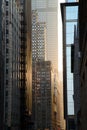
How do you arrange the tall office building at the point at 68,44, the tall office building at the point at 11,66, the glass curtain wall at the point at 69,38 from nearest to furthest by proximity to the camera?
the tall office building at the point at 11,66 < the tall office building at the point at 68,44 < the glass curtain wall at the point at 69,38

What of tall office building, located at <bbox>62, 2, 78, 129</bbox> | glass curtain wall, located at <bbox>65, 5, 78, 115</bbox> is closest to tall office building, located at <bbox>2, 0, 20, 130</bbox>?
tall office building, located at <bbox>62, 2, 78, 129</bbox>

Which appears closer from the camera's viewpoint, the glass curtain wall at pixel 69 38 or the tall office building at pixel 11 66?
→ the tall office building at pixel 11 66

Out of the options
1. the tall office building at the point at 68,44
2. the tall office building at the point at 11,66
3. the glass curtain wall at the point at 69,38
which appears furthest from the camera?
the glass curtain wall at the point at 69,38

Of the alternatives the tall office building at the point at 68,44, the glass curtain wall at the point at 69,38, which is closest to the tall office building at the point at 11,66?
the tall office building at the point at 68,44

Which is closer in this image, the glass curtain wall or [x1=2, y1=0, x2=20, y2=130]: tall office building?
[x1=2, y1=0, x2=20, y2=130]: tall office building

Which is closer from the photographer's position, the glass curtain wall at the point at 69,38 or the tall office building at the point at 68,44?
the tall office building at the point at 68,44

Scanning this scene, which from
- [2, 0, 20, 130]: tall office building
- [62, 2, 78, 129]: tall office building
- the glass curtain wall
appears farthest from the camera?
the glass curtain wall

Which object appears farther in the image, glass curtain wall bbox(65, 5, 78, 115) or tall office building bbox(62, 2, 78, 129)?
glass curtain wall bbox(65, 5, 78, 115)

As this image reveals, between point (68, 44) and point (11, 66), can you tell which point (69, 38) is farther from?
point (11, 66)

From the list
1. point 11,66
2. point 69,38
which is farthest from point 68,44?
point 11,66

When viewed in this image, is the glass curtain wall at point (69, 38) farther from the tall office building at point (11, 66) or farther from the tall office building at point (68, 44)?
the tall office building at point (11, 66)

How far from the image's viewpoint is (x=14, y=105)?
134750mm

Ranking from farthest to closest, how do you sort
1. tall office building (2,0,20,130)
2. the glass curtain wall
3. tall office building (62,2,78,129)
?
the glass curtain wall → tall office building (62,2,78,129) → tall office building (2,0,20,130)

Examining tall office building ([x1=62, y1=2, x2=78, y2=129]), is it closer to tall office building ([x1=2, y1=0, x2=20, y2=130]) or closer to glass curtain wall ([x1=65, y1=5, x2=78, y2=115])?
glass curtain wall ([x1=65, y1=5, x2=78, y2=115])
